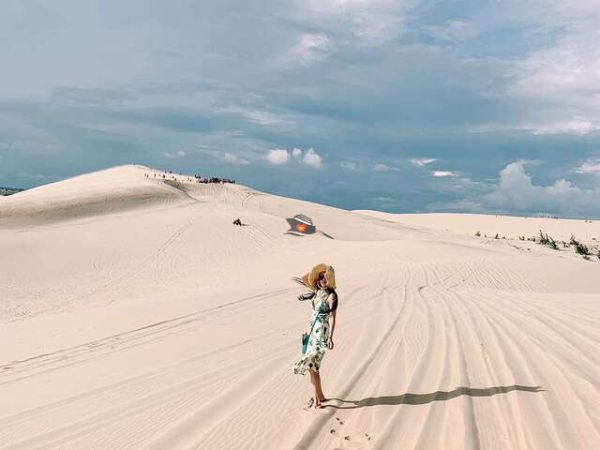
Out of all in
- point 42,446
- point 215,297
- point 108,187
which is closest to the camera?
point 42,446

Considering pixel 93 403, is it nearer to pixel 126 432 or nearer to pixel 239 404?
pixel 126 432

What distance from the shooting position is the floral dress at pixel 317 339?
18.8 ft

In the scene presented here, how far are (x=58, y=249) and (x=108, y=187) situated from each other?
15417mm

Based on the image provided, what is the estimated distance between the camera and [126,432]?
518 centimetres

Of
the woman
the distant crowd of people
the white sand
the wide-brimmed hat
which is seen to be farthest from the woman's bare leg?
the distant crowd of people

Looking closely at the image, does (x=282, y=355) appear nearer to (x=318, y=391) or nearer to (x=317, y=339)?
(x=318, y=391)

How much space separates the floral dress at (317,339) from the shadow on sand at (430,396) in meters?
0.50

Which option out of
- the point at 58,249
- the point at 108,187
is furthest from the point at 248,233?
the point at 108,187

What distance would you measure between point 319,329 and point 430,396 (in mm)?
1500

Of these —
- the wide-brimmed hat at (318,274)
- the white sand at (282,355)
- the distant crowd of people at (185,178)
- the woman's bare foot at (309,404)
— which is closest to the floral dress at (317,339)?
the wide-brimmed hat at (318,274)

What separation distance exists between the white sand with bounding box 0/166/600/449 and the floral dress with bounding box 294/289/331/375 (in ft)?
1.54

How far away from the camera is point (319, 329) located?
19.0ft

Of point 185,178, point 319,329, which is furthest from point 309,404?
point 185,178

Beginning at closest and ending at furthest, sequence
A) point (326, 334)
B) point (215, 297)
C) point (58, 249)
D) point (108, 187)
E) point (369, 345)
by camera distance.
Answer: point (326, 334) → point (369, 345) → point (215, 297) → point (58, 249) → point (108, 187)
